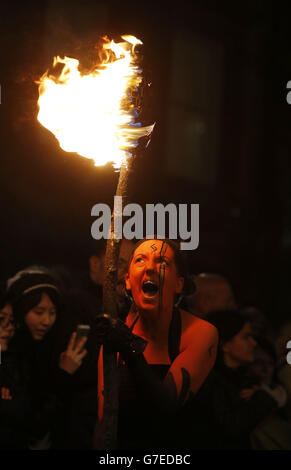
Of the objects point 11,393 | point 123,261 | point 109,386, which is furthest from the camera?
point 11,393

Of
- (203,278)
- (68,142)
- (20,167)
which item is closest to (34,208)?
(20,167)

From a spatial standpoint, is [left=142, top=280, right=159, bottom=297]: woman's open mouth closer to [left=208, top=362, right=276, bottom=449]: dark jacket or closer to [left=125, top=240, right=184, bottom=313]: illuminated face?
[left=125, top=240, right=184, bottom=313]: illuminated face

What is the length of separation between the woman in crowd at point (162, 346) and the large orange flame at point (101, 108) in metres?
0.55

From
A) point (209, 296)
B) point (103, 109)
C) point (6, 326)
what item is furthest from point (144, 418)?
point (209, 296)

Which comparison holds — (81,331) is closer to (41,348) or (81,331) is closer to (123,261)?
(41,348)

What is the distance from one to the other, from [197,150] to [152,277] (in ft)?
24.6

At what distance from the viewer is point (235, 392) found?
4508 millimetres

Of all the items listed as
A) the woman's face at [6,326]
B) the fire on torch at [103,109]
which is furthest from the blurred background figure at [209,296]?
the fire on torch at [103,109]

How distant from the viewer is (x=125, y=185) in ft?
10.0

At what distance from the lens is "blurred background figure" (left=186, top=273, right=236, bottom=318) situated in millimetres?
5316

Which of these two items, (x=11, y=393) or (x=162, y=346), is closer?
(x=162, y=346)

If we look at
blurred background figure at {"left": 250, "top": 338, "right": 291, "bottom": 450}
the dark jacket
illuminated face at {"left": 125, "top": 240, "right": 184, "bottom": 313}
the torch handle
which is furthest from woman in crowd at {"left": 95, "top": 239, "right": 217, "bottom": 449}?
blurred background figure at {"left": 250, "top": 338, "right": 291, "bottom": 450}

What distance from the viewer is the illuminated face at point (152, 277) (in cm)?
325

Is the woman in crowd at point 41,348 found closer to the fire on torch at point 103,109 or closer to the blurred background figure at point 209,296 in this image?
the blurred background figure at point 209,296
